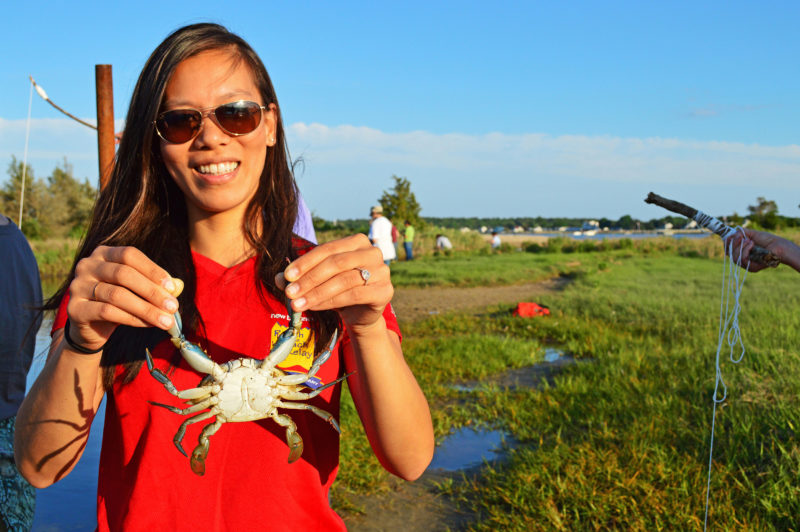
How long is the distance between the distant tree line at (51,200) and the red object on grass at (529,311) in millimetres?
31114

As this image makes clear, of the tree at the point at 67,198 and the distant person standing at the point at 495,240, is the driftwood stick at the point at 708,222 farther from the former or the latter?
the tree at the point at 67,198

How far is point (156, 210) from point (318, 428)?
0.99 m

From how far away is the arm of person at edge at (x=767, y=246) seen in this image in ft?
9.36

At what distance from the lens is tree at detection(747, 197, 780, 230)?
3112 centimetres

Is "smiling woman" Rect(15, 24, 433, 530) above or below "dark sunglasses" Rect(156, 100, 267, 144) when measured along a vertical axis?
below

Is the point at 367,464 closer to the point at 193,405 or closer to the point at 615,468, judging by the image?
the point at 615,468

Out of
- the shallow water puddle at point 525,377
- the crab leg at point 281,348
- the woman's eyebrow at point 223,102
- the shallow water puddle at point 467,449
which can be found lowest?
the shallow water puddle at point 467,449

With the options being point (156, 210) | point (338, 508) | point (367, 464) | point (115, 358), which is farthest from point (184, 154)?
point (367, 464)

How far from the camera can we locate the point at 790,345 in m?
6.80

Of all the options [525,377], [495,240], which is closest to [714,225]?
[525,377]

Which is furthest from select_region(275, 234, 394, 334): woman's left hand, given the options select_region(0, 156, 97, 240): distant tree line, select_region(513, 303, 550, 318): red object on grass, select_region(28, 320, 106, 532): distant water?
select_region(0, 156, 97, 240): distant tree line

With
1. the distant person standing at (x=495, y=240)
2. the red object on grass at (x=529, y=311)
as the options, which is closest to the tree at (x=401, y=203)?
the distant person standing at (x=495, y=240)

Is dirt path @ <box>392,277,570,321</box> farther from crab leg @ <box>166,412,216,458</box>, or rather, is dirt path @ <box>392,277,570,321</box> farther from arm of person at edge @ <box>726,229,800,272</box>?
crab leg @ <box>166,412,216,458</box>

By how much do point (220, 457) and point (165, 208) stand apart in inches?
37.3
